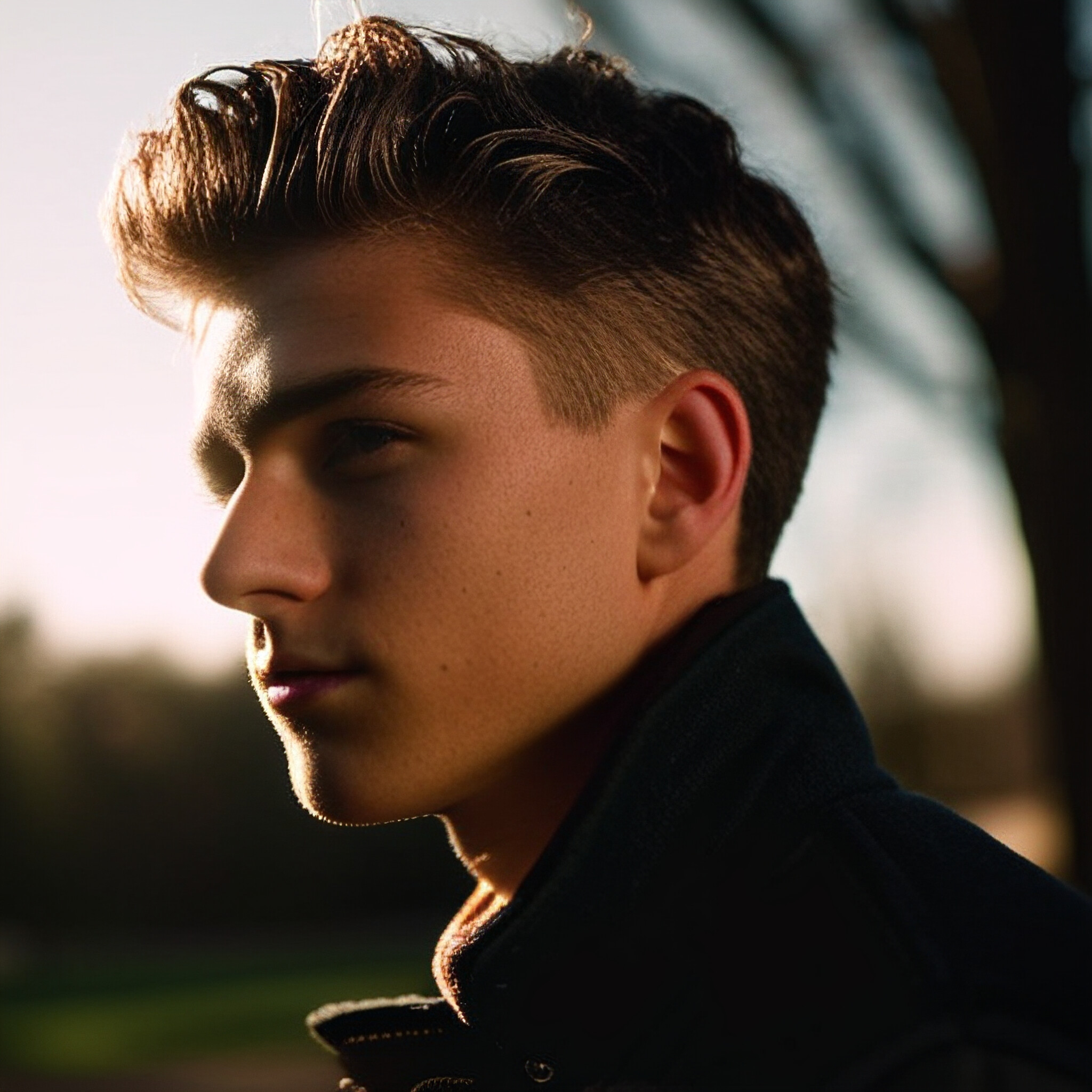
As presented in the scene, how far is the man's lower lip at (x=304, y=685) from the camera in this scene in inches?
72.8

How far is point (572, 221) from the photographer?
205 centimetres

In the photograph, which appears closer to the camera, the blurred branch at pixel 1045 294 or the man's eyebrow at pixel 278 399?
the man's eyebrow at pixel 278 399

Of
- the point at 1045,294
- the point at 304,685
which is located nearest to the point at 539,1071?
the point at 304,685

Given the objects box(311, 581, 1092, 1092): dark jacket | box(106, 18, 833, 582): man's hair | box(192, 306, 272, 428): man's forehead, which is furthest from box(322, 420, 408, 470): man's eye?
box(311, 581, 1092, 1092): dark jacket

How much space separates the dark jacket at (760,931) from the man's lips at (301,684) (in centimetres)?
37

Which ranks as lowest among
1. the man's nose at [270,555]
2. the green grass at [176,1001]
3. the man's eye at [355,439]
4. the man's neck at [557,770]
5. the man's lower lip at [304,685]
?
the green grass at [176,1001]

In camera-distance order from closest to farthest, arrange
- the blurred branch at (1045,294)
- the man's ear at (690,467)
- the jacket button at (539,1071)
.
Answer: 1. the jacket button at (539,1071)
2. the man's ear at (690,467)
3. the blurred branch at (1045,294)

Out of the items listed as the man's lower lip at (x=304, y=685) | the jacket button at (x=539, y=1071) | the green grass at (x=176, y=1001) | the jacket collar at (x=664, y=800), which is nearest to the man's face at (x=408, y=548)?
the man's lower lip at (x=304, y=685)

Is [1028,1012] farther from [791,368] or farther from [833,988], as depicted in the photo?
[791,368]

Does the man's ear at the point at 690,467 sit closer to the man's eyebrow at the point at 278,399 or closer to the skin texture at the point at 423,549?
the skin texture at the point at 423,549

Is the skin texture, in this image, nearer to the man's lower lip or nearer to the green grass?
the man's lower lip

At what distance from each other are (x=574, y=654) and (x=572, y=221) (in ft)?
2.16

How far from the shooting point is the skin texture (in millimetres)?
1854

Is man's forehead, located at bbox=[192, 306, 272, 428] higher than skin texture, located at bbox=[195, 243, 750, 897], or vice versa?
man's forehead, located at bbox=[192, 306, 272, 428]
